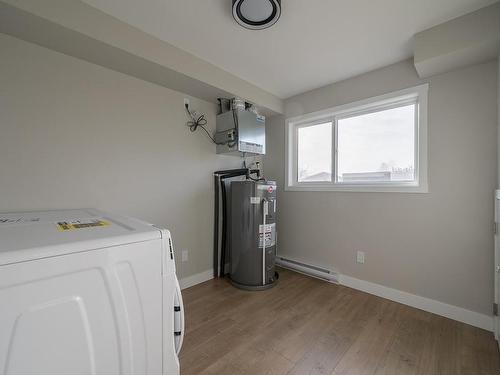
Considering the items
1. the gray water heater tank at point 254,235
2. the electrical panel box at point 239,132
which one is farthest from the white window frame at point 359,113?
the gray water heater tank at point 254,235

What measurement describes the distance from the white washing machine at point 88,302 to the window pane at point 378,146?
88.7 inches

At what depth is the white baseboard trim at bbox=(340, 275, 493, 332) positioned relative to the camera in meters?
1.76

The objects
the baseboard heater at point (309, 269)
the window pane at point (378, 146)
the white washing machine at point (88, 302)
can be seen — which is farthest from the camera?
the baseboard heater at point (309, 269)

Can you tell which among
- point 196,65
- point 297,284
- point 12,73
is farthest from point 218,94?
point 297,284

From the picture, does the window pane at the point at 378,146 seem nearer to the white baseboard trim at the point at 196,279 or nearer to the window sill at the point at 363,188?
the window sill at the point at 363,188

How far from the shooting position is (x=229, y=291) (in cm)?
236

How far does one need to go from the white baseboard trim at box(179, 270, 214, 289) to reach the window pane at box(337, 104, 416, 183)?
188 cm

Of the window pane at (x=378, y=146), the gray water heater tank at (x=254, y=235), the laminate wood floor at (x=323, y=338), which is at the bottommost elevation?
the laminate wood floor at (x=323, y=338)

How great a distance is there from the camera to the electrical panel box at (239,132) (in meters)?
2.47

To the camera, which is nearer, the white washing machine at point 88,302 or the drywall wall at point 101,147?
the white washing machine at point 88,302

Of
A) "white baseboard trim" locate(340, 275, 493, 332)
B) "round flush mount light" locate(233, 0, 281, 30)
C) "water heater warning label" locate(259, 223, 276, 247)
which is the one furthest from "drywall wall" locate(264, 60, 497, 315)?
"round flush mount light" locate(233, 0, 281, 30)

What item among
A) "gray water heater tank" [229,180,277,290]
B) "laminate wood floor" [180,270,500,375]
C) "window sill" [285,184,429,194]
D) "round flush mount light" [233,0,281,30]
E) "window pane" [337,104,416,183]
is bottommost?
"laminate wood floor" [180,270,500,375]

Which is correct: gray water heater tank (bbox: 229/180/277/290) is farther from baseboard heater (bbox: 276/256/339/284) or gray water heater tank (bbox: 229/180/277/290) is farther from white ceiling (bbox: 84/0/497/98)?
white ceiling (bbox: 84/0/497/98)

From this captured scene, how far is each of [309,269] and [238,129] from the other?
1814 millimetres
